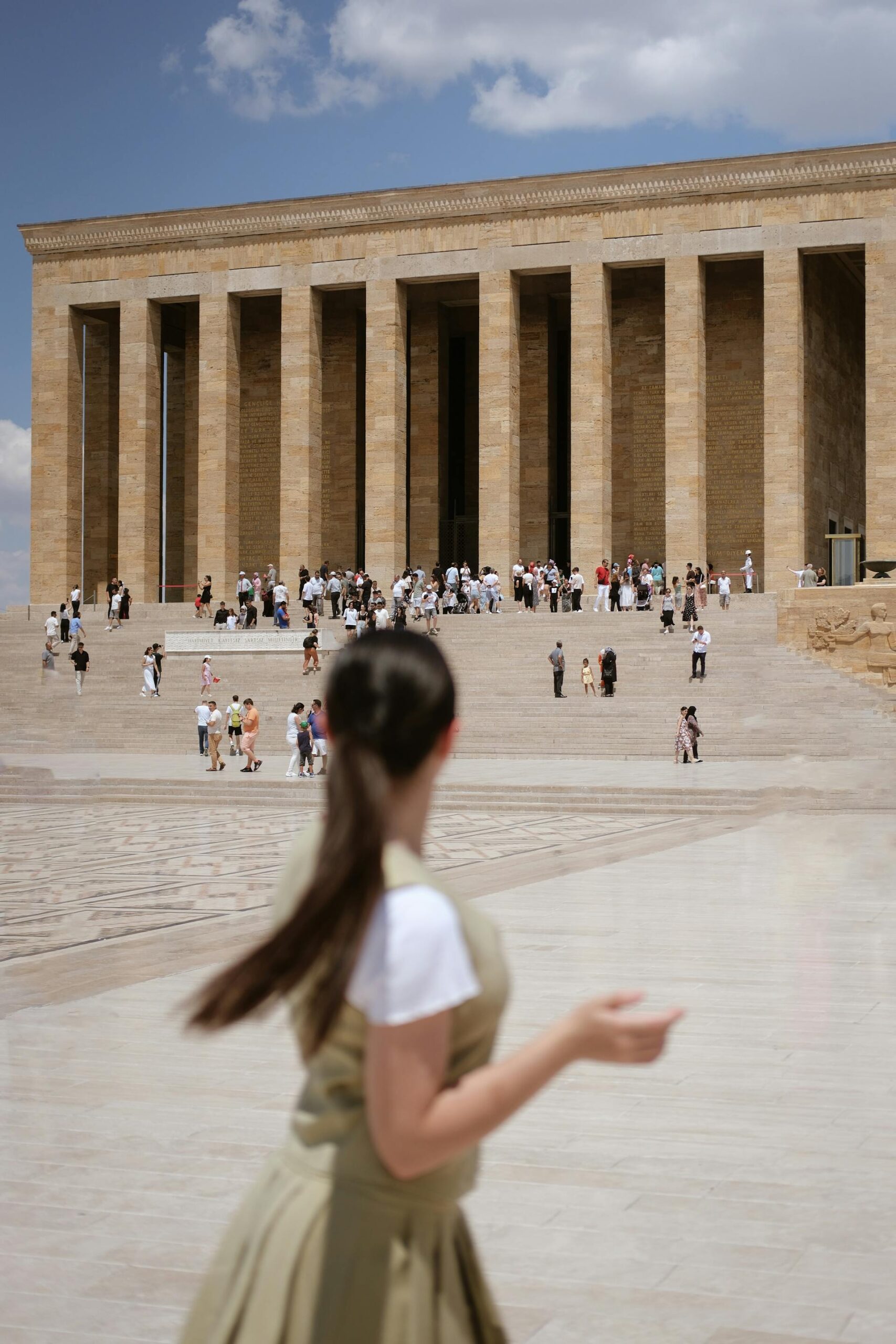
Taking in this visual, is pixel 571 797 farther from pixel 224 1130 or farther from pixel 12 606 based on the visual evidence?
pixel 12 606

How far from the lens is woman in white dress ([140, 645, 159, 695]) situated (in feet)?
86.6

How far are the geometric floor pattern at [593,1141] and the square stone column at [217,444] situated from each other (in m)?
29.7

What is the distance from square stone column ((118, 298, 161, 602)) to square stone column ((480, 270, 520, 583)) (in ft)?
27.0

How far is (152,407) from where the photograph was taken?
3869cm

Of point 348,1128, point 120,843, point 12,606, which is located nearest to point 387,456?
point 12,606

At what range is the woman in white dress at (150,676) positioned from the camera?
26.4 m

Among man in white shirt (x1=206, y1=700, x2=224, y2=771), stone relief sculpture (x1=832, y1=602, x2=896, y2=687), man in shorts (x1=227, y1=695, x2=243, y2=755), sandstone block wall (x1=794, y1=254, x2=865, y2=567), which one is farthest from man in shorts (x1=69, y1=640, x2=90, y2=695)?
sandstone block wall (x1=794, y1=254, x2=865, y2=567)

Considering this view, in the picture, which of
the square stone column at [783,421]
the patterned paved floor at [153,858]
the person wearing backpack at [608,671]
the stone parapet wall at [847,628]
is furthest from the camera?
the square stone column at [783,421]

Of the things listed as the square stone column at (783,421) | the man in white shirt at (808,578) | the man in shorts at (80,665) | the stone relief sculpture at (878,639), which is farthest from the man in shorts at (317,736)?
the square stone column at (783,421)

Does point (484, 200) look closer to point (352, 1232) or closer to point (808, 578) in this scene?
point (808, 578)

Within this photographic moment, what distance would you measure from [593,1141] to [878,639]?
22.7 meters

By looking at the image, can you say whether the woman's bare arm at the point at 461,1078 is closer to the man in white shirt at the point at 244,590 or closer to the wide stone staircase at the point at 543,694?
the wide stone staircase at the point at 543,694

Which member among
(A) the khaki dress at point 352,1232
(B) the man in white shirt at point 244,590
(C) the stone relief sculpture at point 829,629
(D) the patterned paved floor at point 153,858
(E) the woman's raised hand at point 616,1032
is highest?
(B) the man in white shirt at point 244,590

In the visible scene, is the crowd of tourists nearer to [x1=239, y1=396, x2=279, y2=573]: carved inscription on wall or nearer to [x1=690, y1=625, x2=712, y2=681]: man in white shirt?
[x1=690, y1=625, x2=712, y2=681]: man in white shirt
